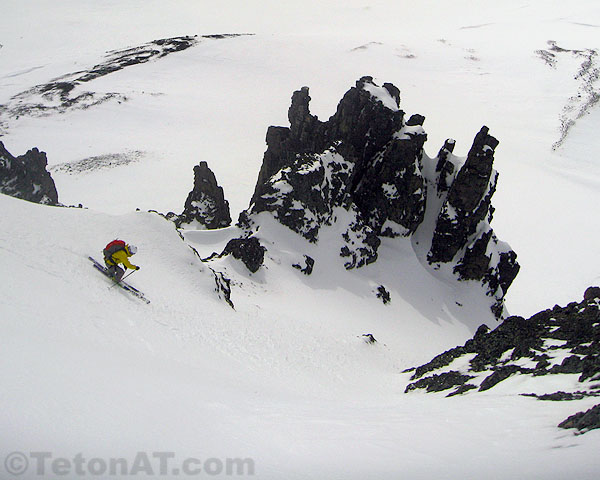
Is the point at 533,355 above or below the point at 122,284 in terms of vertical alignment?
below

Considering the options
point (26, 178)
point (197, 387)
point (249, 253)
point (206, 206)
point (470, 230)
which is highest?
point (197, 387)

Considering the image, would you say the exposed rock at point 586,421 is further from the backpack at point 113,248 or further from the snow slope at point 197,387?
the backpack at point 113,248

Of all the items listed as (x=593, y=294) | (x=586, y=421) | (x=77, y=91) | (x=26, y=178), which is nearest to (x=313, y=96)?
(x=77, y=91)

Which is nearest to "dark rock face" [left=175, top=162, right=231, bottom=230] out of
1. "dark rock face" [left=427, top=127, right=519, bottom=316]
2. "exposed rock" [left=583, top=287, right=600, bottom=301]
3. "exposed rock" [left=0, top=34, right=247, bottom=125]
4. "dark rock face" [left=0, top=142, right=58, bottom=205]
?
"dark rock face" [left=0, top=142, right=58, bottom=205]

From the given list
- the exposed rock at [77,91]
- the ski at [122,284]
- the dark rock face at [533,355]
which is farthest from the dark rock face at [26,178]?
the dark rock face at [533,355]

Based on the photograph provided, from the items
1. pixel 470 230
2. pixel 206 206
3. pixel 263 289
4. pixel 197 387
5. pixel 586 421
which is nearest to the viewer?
pixel 586 421

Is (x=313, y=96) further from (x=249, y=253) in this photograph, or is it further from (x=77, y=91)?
(x=249, y=253)

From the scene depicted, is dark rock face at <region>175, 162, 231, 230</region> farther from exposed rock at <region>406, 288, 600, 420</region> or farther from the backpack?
the backpack

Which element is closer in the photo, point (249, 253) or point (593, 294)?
point (593, 294)
